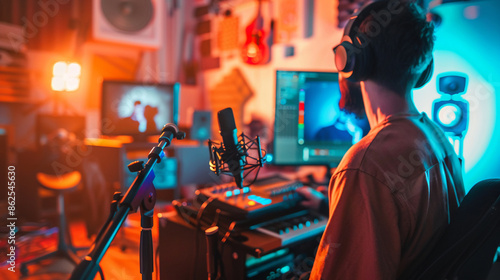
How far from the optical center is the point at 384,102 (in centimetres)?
80

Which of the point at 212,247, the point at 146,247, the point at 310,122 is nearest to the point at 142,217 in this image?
the point at 146,247

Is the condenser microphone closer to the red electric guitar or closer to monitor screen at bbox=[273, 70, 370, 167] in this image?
monitor screen at bbox=[273, 70, 370, 167]

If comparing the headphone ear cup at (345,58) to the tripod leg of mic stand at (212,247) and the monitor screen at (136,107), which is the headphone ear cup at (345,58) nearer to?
the tripod leg of mic stand at (212,247)

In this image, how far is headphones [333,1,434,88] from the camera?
30.4 inches

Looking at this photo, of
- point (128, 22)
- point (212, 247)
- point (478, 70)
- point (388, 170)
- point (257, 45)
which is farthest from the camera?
point (128, 22)

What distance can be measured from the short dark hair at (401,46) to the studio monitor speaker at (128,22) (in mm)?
2730

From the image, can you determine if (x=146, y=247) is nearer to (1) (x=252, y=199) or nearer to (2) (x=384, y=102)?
(1) (x=252, y=199)

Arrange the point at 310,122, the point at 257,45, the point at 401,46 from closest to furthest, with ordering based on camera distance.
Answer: the point at 401,46
the point at 310,122
the point at 257,45

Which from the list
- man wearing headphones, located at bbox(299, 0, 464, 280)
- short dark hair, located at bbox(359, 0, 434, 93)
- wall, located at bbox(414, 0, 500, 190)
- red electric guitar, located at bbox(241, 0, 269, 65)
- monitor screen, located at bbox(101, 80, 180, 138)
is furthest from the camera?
red electric guitar, located at bbox(241, 0, 269, 65)

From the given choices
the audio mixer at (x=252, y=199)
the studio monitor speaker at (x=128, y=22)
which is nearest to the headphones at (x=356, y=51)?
the audio mixer at (x=252, y=199)

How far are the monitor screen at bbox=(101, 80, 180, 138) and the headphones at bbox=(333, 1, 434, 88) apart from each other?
5.69 feet

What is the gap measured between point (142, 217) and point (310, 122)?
97 centimetres

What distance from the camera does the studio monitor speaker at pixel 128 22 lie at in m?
2.92

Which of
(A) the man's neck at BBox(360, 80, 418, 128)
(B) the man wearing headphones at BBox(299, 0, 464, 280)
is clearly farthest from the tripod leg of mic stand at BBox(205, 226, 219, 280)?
(A) the man's neck at BBox(360, 80, 418, 128)
